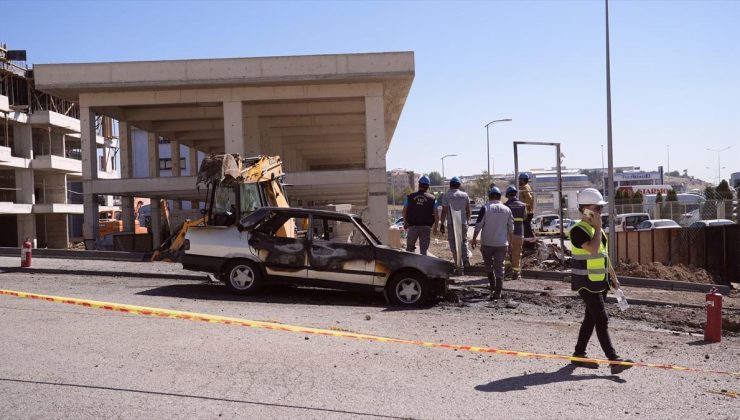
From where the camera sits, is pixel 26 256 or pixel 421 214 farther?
pixel 26 256

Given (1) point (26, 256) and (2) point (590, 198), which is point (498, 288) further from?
(1) point (26, 256)

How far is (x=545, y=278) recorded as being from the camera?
15.5 meters

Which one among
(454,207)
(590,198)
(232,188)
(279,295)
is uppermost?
(232,188)

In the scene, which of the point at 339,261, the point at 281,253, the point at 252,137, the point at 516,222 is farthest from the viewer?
the point at 252,137

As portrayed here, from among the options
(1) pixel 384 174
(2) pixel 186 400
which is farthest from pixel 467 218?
(1) pixel 384 174

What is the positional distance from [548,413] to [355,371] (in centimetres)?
191

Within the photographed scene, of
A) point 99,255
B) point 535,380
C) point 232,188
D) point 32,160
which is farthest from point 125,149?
point 535,380

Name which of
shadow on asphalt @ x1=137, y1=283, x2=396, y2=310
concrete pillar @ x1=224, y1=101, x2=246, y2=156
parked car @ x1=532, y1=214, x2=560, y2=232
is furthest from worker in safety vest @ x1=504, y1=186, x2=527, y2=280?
parked car @ x1=532, y1=214, x2=560, y2=232

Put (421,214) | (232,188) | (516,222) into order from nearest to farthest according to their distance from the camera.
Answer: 1. (421,214)
2. (516,222)
3. (232,188)

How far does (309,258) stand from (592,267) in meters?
5.64

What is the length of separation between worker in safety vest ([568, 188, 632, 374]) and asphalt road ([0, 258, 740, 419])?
444mm

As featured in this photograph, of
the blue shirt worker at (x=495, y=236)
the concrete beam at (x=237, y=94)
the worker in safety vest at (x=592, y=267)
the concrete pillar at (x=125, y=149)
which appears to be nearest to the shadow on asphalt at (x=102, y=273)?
the blue shirt worker at (x=495, y=236)

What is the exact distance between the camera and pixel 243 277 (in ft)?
39.4

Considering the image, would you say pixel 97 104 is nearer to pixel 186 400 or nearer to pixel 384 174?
pixel 384 174
